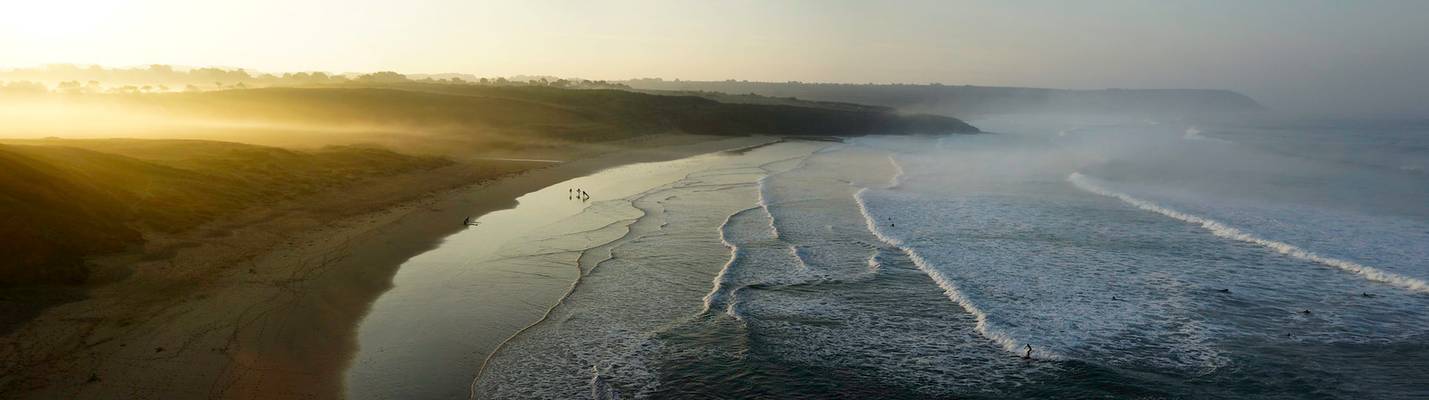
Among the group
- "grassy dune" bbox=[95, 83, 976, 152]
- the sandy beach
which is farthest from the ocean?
"grassy dune" bbox=[95, 83, 976, 152]

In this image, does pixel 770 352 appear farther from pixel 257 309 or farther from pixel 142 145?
pixel 142 145

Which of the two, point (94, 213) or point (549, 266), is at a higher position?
point (94, 213)

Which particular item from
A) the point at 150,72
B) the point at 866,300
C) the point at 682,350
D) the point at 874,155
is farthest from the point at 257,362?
the point at 150,72

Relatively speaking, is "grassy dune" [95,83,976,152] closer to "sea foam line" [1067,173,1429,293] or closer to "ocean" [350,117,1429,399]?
"ocean" [350,117,1429,399]

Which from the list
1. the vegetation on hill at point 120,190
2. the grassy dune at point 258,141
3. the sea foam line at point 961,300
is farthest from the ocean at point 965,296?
the grassy dune at point 258,141

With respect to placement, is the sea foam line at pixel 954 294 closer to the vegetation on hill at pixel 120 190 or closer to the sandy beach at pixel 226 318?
the sandy beach at pixel 226 318

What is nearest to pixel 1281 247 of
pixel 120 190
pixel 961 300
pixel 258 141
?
pixel 961 300

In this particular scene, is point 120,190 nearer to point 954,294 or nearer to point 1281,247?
point 954,294
